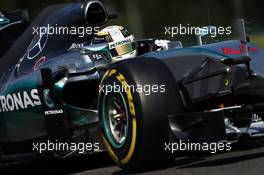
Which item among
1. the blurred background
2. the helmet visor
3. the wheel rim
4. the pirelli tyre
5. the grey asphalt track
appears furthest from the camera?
the blurred background

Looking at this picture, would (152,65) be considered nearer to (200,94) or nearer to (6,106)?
(200,94)

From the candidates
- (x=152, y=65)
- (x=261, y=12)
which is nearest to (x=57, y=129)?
(x=152, y=65)

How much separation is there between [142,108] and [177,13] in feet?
24.4

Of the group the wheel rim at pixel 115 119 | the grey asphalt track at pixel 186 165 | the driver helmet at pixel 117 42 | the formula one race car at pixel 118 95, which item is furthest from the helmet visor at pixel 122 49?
the wheel rim at pixel 115 119

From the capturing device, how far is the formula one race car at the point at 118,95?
543cm

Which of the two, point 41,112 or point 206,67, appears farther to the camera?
point 41,112

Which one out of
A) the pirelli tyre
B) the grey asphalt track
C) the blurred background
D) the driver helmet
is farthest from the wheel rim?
the blurred background

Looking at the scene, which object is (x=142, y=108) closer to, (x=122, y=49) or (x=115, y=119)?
(x=115, y=119)

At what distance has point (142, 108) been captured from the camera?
5.33 metres

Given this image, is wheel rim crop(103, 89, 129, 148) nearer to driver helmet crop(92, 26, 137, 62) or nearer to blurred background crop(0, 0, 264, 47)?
driver helmet crop(92, 26, 137, 62)

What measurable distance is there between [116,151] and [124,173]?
193 millimetres

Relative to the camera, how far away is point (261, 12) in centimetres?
1136

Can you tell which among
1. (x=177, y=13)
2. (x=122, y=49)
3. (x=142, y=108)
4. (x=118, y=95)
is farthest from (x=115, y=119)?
(x=177, y=13)

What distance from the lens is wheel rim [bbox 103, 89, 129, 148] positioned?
5723mm
